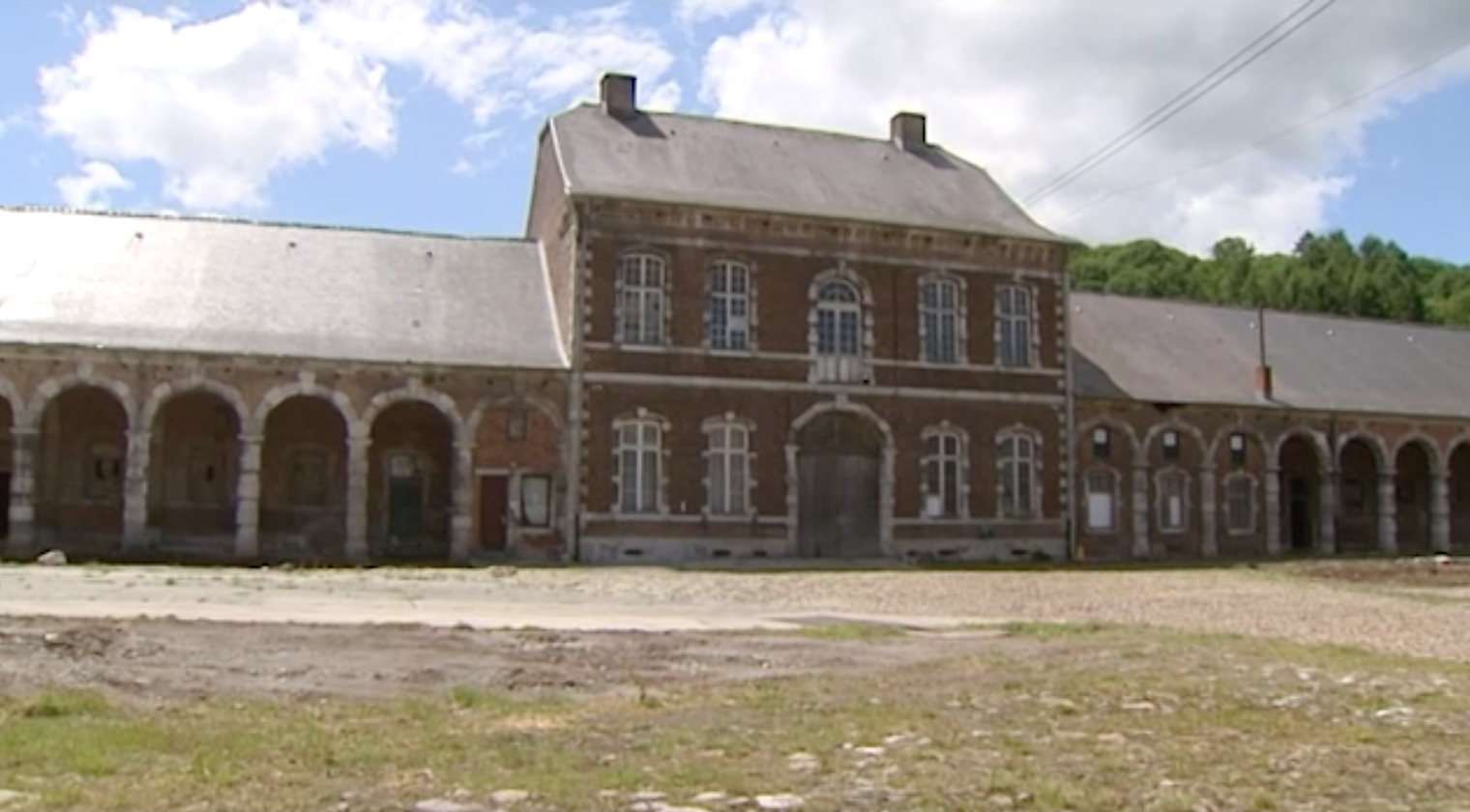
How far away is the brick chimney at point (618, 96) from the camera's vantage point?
1364 inches

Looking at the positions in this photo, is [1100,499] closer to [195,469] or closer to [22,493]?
[195,469]

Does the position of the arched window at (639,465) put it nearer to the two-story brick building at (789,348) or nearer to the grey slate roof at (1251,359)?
the two-story brick building at (789,348)

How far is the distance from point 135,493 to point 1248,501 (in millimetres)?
27976

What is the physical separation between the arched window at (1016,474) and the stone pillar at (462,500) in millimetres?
12627

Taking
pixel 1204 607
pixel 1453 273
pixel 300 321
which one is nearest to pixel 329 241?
pixel 300 321

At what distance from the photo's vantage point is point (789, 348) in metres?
32.1

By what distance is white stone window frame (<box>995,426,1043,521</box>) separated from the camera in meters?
33.8

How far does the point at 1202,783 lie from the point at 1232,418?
109 ft

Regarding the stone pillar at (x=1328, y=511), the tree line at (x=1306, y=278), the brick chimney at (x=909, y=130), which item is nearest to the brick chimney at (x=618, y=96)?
the brick chimney at (x=909, y=130)

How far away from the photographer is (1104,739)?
7.97m

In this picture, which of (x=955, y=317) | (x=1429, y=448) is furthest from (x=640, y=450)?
(x=1429, y=448)

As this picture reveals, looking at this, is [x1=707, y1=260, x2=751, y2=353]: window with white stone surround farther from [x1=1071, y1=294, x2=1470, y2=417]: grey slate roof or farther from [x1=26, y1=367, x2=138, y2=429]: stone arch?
[x1=26, y1=367, x2=138, y2=429]: stone arch

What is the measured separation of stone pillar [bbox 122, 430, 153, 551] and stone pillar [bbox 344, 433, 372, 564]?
12.8 feet

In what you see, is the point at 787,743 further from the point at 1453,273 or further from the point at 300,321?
the point at 1453,273
